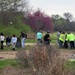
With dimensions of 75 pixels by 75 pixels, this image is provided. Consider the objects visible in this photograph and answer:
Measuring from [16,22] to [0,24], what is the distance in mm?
5969

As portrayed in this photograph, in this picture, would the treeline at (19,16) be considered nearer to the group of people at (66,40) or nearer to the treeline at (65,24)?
the treeline at (65,24)

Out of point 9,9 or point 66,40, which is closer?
point 66,40

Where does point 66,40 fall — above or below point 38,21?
below

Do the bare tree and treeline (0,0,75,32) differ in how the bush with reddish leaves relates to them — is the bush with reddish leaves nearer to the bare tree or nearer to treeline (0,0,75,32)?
treeline (0,0,75,32)

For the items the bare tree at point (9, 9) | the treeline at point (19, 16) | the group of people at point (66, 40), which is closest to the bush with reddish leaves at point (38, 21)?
the treeline at point (19, 16)


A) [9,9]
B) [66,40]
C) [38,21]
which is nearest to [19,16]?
[9,9]

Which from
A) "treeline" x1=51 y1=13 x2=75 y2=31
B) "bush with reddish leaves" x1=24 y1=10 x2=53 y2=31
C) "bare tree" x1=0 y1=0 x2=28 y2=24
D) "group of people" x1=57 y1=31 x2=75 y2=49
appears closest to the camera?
"group of people" x1=57 y1=31 x2=75 y2=49

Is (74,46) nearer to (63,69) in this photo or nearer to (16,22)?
(63,69)

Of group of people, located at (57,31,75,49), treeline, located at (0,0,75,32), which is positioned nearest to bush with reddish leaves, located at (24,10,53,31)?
treeline, located at (0,0,75,32)

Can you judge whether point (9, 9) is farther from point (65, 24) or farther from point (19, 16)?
point (65, 24)

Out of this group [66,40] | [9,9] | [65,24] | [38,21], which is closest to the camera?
[66,40]

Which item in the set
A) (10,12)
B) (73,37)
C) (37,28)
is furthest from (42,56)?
(37,28)

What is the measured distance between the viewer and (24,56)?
15.5 metres

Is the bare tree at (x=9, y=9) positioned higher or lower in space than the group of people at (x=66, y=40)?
higher
